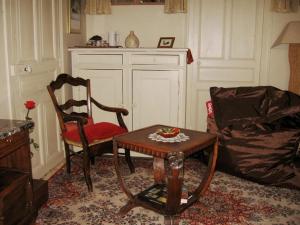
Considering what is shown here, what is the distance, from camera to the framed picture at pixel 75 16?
13.0ft

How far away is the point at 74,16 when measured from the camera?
161 inches

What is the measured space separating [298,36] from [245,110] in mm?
1202

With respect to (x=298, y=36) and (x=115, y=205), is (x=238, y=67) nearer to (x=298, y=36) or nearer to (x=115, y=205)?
(x=298, y=36)

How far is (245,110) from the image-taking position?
11.1 ft

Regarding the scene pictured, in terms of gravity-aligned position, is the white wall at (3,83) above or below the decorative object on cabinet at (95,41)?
below

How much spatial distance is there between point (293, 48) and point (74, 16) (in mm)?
2698

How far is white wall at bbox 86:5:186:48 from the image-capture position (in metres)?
4.36

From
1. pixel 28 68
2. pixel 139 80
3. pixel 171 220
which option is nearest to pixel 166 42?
pixel 139 80

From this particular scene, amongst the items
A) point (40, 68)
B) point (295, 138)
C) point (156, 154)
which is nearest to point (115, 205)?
point (156, 154)

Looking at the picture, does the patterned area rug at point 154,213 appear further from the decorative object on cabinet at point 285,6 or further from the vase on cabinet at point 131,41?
the decorative object on cabinet at point 285,6

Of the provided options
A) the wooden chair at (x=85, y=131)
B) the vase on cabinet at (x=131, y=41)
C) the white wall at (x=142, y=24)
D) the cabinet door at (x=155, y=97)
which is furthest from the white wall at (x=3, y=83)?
the white wall at (x=142, y=24)

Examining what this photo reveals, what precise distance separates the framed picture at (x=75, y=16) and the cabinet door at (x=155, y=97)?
976 millimetres

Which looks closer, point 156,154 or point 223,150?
point 156,154

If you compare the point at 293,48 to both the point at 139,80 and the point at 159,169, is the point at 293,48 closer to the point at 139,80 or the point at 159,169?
the point at 139,80
